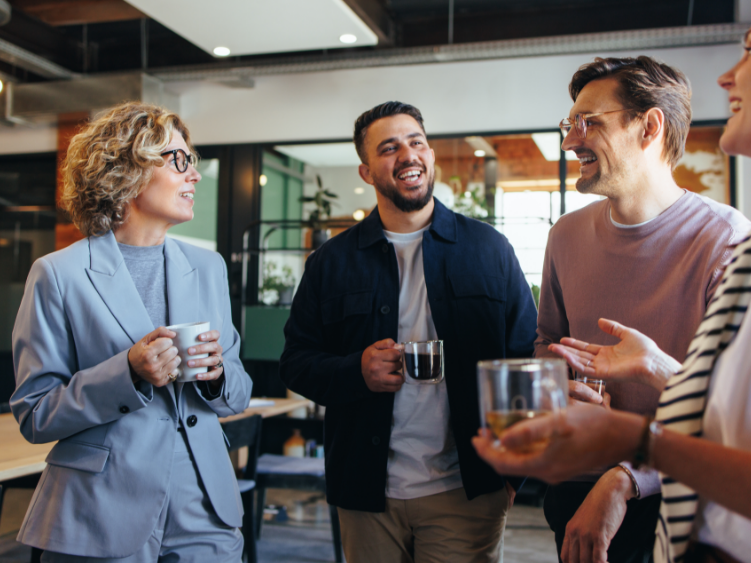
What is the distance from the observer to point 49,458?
5.18ft

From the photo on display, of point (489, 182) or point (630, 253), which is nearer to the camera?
point (630, 253)

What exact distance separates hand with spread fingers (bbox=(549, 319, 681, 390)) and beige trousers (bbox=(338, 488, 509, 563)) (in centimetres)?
67

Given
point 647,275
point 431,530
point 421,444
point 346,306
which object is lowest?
point 431,530

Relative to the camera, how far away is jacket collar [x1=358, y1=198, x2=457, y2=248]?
1.96 meters

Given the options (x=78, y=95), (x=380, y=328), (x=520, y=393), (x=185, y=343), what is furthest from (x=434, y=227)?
(x=78, y=95)

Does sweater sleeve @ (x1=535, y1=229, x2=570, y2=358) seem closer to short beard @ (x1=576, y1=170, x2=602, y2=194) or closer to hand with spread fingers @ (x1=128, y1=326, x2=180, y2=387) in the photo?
short beard @ (x1=576, y1=170, x2=602, y2=194)

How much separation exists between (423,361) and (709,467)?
80 centimetres

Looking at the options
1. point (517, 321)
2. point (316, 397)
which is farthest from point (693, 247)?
point (316, 397)

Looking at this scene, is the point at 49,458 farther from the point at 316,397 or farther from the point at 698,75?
the point at 698,75

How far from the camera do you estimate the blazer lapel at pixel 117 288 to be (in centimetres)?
164

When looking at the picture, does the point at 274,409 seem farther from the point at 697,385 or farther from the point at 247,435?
the point at 697,385

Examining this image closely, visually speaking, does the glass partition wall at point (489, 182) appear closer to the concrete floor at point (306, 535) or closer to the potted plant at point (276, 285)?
the potted plant at point (276, 285)

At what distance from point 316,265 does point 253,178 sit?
3998 mm

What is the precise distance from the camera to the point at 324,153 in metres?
5.80
